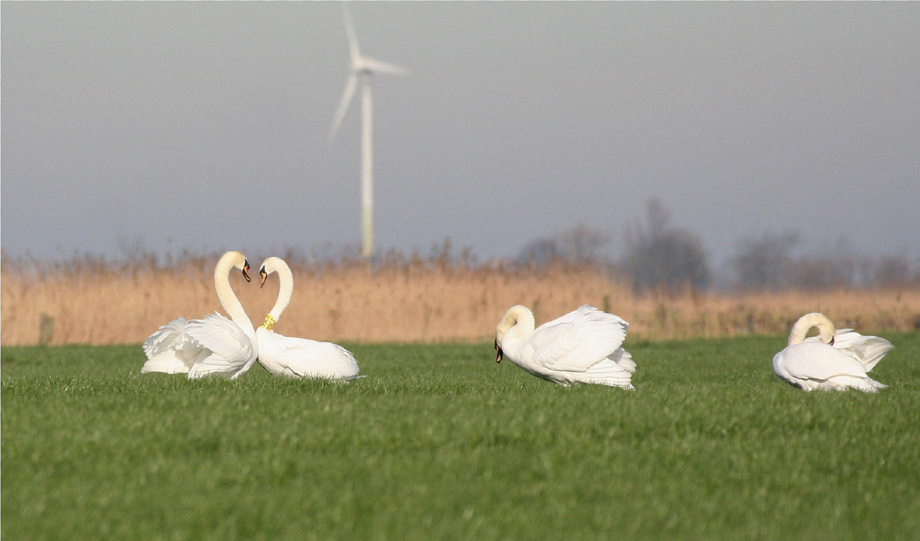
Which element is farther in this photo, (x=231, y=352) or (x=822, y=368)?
(x=231, y=352)

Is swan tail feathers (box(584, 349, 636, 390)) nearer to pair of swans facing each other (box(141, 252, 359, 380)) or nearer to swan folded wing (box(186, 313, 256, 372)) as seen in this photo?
pair of swans facing each other (box(141, 252, 359, 380))

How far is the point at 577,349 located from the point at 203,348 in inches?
155

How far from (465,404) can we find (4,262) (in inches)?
705

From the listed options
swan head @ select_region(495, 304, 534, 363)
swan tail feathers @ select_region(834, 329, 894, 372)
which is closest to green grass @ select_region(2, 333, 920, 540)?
swan tail feathers @ select_region(834, 329, 894, 372)

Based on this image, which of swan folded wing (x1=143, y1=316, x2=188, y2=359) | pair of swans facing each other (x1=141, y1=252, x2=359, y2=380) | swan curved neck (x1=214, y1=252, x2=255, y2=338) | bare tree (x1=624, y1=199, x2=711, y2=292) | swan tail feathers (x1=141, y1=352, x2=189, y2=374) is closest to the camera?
pair of swans facing each other (x1=141, y1=252, x2=359, y2=380)

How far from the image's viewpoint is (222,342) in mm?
10070

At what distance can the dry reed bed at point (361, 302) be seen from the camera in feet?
73.1

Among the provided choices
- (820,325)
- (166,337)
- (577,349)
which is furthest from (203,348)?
(820,325)

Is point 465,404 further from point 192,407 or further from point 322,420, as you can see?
point 192,407

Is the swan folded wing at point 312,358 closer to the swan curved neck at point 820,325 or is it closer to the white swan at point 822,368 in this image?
the white swan at point 822,368

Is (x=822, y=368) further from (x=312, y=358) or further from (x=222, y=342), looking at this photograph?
(x=222, y=342)

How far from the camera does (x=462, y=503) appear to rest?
16.7ft

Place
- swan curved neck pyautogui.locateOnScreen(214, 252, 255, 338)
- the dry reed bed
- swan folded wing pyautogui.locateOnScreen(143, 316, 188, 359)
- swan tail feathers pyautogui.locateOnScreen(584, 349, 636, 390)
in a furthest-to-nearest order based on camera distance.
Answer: the dry reed bed, swan curved neck pyautogui.locateOnScreen(214, 252, 255, 338), swan folded wing pyautogui.locateOnScreen(143, 316, 188, 359), swan tail feathers pyautogui.locateOnScreen(584, 349, 636, 390)

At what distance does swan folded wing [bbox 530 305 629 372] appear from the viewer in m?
10.1
